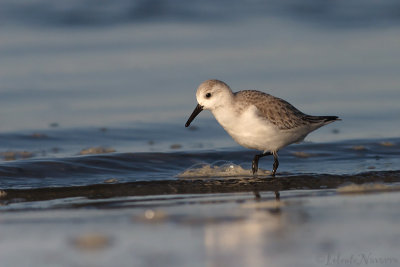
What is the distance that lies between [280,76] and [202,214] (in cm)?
624

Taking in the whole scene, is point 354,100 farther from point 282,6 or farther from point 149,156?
point 282,6

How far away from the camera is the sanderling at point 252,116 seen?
6.70 m

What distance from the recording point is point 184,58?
1148cm

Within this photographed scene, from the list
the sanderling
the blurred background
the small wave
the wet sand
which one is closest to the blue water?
the blurred background

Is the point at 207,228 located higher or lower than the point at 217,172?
lower

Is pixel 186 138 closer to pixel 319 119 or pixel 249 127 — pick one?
pixel 319 119

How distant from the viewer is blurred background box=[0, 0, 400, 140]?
9758 mm

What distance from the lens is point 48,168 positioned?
714 centimetres

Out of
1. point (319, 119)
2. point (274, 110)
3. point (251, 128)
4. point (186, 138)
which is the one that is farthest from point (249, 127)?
point (186, 138)

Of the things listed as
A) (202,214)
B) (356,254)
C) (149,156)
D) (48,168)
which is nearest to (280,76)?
(149,156)

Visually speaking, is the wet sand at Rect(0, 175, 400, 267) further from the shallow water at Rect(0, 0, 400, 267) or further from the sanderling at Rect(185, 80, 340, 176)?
the sanderling at Rect(185, 80, 340, 176)

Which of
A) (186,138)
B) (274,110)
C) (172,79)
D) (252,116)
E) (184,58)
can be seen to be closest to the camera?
(252,116)

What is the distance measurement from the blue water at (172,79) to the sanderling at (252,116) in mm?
476

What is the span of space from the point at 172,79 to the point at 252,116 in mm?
4256
